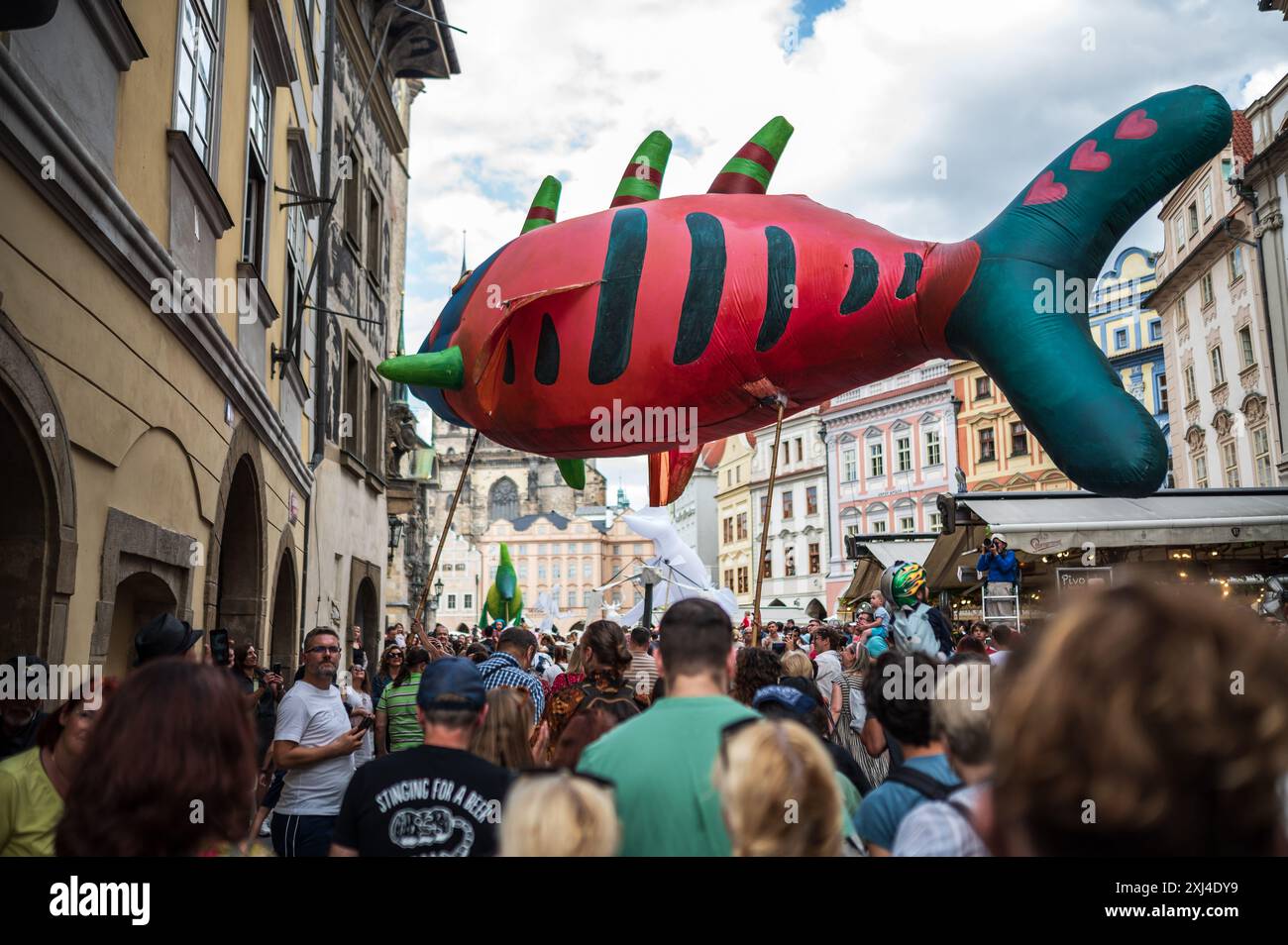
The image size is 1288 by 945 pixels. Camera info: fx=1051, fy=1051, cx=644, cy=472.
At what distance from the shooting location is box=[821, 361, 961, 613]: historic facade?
38.0 m

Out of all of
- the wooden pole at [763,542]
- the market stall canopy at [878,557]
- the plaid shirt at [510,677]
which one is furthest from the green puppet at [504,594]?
the wooden pole at [763,542]

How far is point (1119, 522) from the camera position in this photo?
12172 millimetres

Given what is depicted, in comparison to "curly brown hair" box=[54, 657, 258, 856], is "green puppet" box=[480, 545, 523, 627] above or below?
above

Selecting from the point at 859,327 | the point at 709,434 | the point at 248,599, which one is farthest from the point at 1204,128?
the point at 248,599

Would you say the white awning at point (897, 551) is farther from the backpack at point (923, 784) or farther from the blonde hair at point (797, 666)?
the backpack at point (923, 784)

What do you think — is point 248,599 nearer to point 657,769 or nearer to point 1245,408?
point 657,769

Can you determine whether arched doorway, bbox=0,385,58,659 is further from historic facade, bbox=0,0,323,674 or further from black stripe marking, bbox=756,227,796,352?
black stripe marking, bbox=756,227,796,352

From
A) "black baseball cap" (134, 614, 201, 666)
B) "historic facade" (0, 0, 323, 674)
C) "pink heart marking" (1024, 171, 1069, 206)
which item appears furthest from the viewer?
"pink heart marking" (1024, 171, 1069, 206)

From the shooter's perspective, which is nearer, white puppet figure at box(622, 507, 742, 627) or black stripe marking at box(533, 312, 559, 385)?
black stripe marking at box(533, 312, 559, 385)

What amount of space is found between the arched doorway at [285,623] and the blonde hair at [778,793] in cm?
1121

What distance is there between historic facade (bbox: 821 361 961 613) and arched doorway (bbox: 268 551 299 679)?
25711 mm

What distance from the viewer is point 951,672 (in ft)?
9.76

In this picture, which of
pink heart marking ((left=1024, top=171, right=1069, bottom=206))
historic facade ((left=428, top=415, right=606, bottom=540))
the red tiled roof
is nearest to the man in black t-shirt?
pink heart marking ((left=1024, top=171, right=1069, bottom=206))

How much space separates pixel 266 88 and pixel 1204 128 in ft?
26.6
